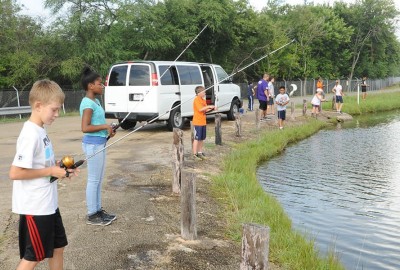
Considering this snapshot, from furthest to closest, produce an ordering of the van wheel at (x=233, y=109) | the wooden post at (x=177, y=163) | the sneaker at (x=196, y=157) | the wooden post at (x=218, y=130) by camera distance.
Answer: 1. the van wheel at (x=233, y=109)
2. the wooden post at (x=218, y=130)
3. the sneaker at (x=196, y=157)
4. the wooden post at (x=177, y=163)

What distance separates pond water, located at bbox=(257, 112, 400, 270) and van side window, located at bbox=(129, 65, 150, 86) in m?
4.32

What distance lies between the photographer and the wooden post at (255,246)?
365 cm

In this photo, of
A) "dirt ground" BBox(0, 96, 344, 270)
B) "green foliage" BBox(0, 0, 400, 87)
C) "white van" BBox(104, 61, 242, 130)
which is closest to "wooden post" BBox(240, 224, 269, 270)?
"dirt ground" BBox(0, 96, 344, 270)

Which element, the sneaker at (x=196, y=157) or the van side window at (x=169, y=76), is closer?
the sneaker at (x=196, y=157)

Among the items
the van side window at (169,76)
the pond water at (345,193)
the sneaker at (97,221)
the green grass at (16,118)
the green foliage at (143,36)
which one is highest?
the green foliage at (143,36)

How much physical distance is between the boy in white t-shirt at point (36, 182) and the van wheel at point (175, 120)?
1072 cm

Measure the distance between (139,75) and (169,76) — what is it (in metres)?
0.99

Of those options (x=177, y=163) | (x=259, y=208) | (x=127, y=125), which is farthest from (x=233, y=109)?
(x=259, y=208)

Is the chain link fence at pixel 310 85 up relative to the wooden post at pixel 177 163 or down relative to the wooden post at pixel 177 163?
up

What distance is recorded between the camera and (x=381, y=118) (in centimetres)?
2341

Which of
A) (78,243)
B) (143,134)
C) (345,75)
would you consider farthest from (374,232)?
(345,75)

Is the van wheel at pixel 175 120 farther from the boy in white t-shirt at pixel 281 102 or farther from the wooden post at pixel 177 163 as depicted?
the wooden post at pixel 177 163

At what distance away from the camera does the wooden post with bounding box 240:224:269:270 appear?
12.0ft

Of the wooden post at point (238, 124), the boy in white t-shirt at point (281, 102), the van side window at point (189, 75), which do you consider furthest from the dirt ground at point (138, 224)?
the boy in white t-shirt at point (281, 102)
